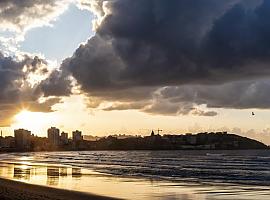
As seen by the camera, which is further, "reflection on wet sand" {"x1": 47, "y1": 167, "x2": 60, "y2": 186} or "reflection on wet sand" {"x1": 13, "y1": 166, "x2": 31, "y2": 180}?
"reflection on wet sand" {"x1": 13, "y1": 166, "x2": 31, "y2": 180}

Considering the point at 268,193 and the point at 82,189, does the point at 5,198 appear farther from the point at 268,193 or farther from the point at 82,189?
the point at 268,193

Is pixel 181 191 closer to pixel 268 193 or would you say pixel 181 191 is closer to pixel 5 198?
pixel 268 193

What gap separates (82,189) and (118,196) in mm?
6584

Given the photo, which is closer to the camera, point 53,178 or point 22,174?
point 53,178

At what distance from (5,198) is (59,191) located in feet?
22.9

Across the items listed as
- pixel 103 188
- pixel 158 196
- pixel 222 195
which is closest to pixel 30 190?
pixel 103 188

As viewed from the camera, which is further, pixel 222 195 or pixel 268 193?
pixel 268 193

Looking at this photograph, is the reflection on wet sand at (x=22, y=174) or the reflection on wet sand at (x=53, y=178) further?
the reflection on wet sand at (x=22, y=174)

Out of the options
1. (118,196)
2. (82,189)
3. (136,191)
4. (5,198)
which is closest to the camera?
(5,198)

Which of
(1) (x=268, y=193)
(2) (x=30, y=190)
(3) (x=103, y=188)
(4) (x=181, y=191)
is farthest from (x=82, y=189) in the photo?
(1) (x=268, y=193)

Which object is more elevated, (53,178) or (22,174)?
(22,174)

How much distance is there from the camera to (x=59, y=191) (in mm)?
38625

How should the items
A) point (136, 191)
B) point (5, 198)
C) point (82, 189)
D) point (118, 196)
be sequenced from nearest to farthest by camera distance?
point (5, 198)
point (118, 196)
point (136, 191)
point (82, 189)

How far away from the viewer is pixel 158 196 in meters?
34.0
